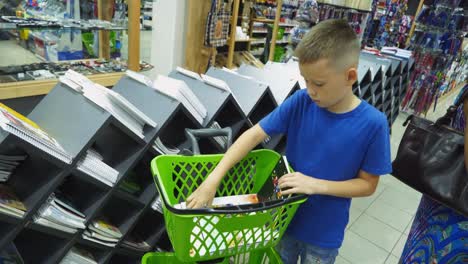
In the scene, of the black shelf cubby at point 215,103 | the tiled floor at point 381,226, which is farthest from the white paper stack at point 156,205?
the tiled floor at point 381,226

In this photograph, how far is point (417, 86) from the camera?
565 cm

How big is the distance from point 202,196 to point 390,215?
2.37 meters

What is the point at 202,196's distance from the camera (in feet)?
3.22

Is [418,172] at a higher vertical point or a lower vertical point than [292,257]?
higher

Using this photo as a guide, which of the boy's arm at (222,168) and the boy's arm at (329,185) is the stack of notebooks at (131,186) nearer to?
the boy's arm at (222,168)

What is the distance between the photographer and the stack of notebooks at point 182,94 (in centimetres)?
143

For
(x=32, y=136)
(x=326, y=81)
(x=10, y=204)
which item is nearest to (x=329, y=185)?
(x=326, y=81)

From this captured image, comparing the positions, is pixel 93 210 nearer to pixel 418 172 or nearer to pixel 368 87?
pixel 418 172

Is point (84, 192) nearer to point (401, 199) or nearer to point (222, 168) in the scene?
point (222, 168)

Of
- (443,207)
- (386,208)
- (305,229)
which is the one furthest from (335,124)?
(386,208)

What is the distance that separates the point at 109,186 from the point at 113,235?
0.28 metres

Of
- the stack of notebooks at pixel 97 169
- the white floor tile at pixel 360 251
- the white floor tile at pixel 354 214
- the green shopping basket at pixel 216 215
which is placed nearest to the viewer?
the green shopping basket at pixel 216 215

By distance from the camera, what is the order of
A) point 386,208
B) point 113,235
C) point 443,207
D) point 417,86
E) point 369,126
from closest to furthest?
point 369,126 < point 443,207 < point 113,235 < point 386,208 < point 417,86

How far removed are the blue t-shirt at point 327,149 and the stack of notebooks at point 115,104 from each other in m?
0.50
